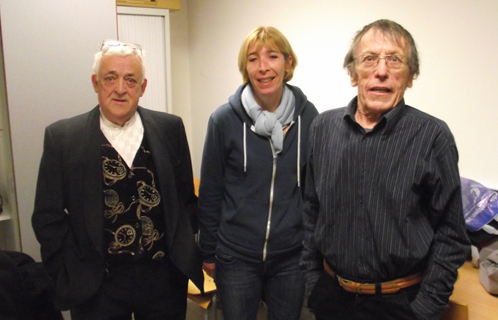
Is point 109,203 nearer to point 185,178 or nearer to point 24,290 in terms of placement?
point 185,178

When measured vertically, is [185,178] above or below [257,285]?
above

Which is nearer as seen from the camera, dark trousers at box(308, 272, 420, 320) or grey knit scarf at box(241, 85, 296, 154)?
dark trousers at box(308, 272, 420, 320)

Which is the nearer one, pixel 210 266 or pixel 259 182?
pixel 259 182

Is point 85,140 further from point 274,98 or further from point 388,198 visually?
point 388,198

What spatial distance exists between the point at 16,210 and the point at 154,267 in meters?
0.86

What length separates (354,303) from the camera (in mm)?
1111

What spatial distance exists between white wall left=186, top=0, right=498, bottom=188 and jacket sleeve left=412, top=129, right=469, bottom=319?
79cm

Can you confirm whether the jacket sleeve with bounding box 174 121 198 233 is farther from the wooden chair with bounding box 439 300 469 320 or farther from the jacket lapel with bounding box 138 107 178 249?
the wooden chair with bounding box 439 300 469 320

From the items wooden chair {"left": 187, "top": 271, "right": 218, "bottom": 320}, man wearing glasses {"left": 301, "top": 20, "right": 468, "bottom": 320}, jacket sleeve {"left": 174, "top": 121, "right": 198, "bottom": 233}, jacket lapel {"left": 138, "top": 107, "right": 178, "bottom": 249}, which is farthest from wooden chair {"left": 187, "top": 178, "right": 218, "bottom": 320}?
man wearing glasses {"left": 301, "top": 20, "right": 468, "bottom": 320}

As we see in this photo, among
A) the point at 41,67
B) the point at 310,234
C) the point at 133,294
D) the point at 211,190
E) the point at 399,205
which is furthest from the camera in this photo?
the point at 41,67

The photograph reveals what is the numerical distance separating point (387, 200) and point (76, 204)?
1044 millimetres

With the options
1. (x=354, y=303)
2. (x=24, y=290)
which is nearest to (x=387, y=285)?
(x=354, y=303)

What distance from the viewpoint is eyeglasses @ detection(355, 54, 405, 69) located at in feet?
3.53

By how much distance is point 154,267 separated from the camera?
4.69 ft
